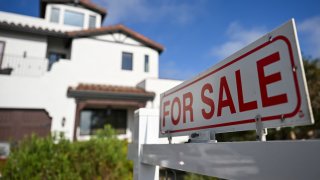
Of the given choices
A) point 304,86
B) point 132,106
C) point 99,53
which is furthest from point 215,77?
point 99,53

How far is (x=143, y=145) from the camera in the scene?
1.71 meters

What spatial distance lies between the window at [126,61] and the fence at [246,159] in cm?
1305

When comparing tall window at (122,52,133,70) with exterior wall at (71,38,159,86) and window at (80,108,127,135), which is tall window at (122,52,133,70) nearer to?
exterior wall at (71,38,159,86)

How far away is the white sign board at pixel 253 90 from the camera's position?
2.60ft

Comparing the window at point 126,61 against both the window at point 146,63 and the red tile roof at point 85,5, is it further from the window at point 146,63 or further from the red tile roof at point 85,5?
the red tile roof at point 85,5

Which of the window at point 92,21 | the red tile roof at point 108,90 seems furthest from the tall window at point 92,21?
the red tile roof at point 108,90

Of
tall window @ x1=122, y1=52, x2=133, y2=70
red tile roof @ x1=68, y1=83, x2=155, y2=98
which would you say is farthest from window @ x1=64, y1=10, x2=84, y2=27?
red tile roof @ x1=68, y1=83, x2=155, y2=98

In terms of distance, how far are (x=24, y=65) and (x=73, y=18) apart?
6.28 m

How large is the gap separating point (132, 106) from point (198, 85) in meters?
12.1

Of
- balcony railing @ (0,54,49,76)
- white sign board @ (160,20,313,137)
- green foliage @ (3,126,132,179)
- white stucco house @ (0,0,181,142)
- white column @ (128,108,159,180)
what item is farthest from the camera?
balcony railing @ (0,54,49,76)

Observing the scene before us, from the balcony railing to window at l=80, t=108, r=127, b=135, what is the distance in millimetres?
3374

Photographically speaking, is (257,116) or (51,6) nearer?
(257,116)

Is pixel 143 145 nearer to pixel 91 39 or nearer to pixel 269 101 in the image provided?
pixel 269 101

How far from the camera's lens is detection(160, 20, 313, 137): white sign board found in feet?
2.60
